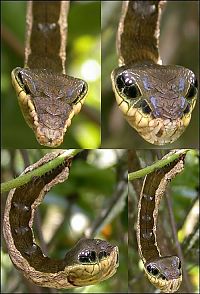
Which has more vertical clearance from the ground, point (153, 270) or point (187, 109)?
point (187, 109)

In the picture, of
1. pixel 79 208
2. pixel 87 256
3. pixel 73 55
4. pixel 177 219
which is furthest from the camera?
pixel 73 55

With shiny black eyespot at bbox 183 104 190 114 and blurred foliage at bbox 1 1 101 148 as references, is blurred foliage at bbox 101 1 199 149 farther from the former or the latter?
shiny black eyespot at bbox 183 104 190 114

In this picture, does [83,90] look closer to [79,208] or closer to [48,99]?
[48,99]

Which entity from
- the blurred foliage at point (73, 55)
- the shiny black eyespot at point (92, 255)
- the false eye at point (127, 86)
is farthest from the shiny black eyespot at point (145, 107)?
the blurred foliage at point (73, 55)

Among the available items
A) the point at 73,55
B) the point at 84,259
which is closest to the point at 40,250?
the point at 84,259

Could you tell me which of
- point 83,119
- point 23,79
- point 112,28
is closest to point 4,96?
point 83,119

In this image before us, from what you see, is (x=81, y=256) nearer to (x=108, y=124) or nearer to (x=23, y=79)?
(x=23, y=79)
